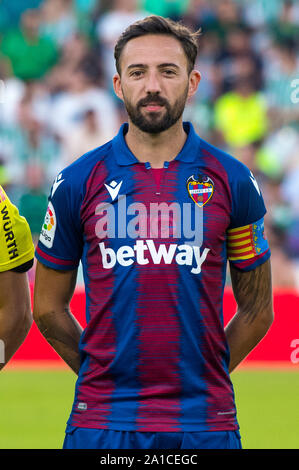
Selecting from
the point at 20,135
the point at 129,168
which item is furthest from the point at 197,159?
the point at 20,135

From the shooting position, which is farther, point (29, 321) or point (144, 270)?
point (29, 321)

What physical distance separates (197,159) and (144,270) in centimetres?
54

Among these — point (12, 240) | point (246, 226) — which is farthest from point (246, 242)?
point (12, 240)

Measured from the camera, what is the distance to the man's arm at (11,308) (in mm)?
4012

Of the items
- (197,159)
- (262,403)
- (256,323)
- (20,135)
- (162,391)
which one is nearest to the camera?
(162,391)

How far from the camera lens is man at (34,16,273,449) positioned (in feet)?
11.9

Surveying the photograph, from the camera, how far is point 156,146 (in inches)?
152

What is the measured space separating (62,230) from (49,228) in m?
0.08

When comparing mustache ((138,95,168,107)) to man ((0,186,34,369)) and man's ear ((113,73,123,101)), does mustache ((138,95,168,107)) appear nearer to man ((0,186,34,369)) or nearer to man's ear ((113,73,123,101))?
man's ear ((113,73,123,101))

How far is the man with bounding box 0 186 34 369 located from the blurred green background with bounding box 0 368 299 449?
10.8 ft

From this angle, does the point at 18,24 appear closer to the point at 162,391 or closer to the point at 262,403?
the point at 262,403

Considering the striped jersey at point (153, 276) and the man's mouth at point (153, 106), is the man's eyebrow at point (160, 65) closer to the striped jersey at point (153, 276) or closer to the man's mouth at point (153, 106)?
the man's mouth at point (153, 106)

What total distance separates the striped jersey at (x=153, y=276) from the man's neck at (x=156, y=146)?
Result: 1.5 inches
